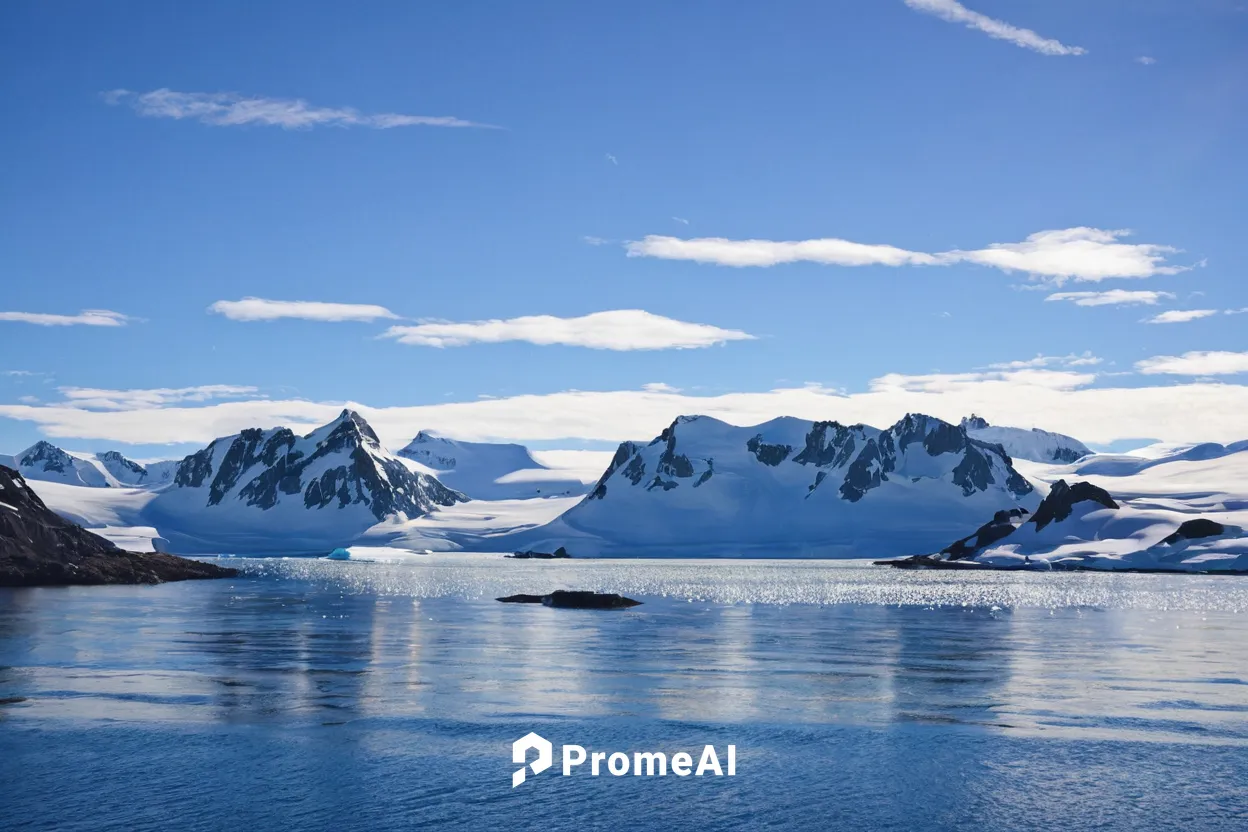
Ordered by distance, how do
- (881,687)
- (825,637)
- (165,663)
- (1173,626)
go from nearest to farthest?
1. (881,687)
2. (165,663)
3. (825,637)
4. (1173,626)

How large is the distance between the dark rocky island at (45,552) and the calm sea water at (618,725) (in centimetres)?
6269

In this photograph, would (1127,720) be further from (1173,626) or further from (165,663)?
(1173,626)

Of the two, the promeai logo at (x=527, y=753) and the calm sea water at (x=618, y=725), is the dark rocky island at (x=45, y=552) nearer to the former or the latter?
the calm sea water at (x=618, y=725)

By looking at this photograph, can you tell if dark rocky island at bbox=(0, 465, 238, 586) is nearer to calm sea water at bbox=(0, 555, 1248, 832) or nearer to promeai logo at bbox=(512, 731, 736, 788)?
calm sea water at bbox=(0, 555, 1248, 832)

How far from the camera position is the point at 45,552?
5246 inches

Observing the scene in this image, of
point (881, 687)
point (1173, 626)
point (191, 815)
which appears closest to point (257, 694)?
point (191, 815)

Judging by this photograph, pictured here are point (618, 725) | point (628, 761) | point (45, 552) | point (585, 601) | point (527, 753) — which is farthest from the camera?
point (45, 552)

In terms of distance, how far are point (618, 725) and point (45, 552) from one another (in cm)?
11876

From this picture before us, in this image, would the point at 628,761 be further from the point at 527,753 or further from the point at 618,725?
the point at 618,725

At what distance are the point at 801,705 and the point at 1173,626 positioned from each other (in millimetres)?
48180

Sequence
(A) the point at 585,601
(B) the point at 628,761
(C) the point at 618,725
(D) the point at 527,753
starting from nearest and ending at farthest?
(B) the point at 628,761, (D) the point at 527,753, (C) the point at 618,725, (A) the point at 585,601

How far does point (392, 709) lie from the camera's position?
1467 inches

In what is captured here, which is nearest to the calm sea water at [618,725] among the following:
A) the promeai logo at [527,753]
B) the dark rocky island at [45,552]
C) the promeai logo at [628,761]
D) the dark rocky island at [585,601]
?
the promeai logo at [527,753]

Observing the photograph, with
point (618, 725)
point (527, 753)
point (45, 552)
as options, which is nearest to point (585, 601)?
point (618, 725)
